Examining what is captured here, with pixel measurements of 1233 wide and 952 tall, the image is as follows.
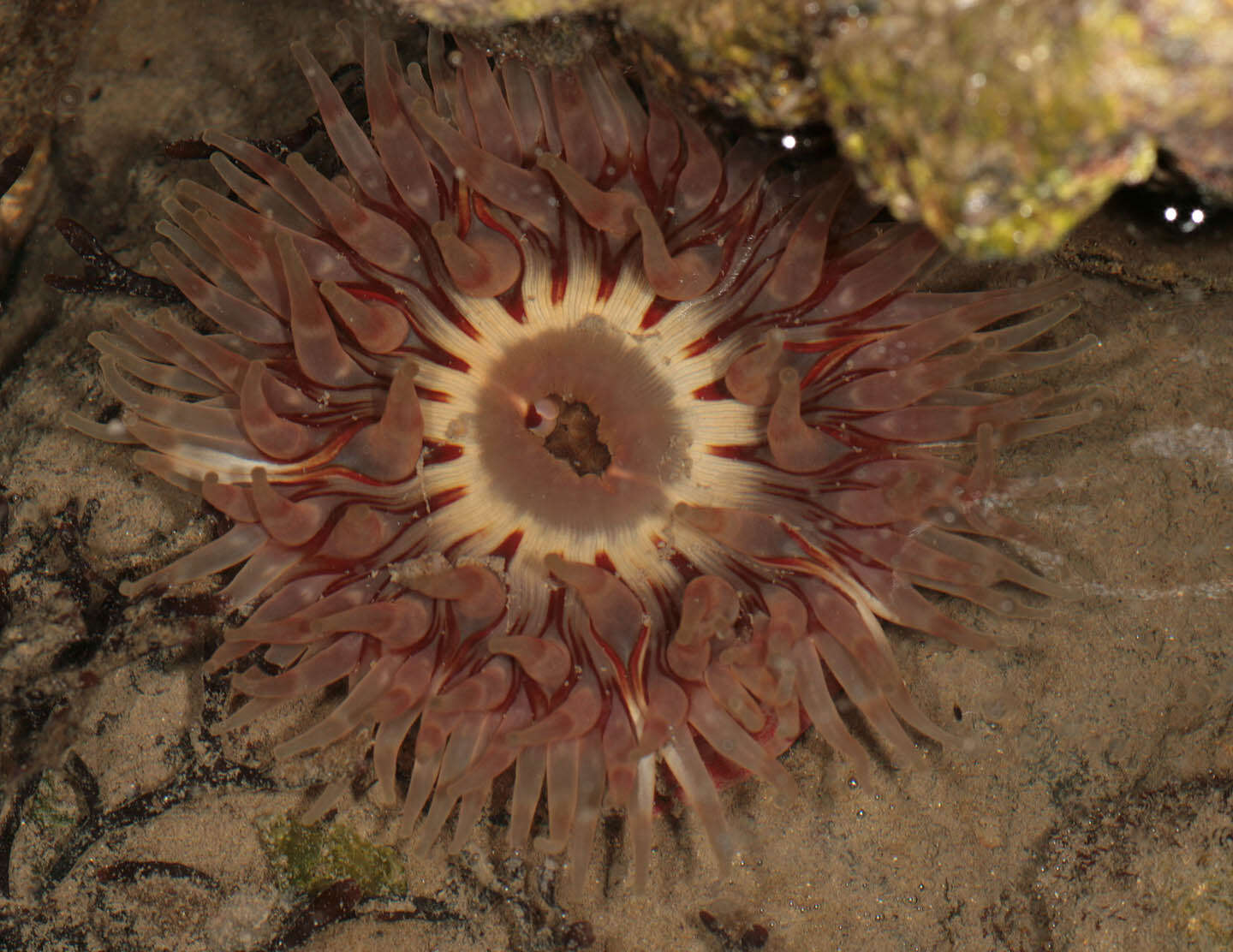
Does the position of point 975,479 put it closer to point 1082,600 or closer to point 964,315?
point 964,315

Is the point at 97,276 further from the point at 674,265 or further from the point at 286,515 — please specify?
the point at 674,265

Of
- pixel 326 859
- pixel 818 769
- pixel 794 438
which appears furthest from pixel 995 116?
pixel 326 859

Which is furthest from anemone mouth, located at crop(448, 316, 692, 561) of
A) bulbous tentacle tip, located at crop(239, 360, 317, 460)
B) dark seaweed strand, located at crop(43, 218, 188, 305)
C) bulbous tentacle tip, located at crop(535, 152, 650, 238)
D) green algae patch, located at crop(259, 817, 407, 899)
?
dark seaweed strand, located at crop(43, 218, 188, 305)

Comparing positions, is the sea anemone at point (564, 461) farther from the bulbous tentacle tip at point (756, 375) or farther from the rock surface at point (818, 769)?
the rock surface at point (818, 769)

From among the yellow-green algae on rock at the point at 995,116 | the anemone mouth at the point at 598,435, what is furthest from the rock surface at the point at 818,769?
the yellow-green algae on rock at the point at 995,116

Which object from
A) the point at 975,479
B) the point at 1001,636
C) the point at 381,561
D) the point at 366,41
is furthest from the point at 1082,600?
the point at 366,41

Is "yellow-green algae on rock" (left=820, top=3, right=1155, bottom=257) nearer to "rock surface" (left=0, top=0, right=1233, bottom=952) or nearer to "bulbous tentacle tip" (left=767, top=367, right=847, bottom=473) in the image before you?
"bulbous tentacle tip" (left=767, top=367, right=847, bottom=473)
